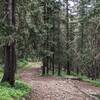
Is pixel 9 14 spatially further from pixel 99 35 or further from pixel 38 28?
pixel 99 35

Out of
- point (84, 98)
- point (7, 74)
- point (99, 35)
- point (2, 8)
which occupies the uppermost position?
point (2, 8)

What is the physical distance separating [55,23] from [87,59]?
6423 millimetres

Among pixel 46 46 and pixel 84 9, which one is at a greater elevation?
pixel 84 9

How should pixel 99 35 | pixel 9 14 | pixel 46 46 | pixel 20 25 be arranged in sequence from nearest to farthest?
pixel 9 14, pixel 20 25, pixel 99 35, pixel 46 46

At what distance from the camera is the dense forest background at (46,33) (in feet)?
50.9

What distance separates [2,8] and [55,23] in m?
18.9

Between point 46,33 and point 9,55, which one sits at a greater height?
point 46,33

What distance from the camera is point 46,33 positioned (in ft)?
99.1

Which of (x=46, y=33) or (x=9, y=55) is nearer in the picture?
(x=9, y=55)

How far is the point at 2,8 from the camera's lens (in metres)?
16.3

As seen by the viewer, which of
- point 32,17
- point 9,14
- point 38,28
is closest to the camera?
point 9,14

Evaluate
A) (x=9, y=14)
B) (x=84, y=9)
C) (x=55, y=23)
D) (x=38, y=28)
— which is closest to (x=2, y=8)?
(x=9, y=14)

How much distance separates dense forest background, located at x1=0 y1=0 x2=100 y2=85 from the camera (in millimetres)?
15500

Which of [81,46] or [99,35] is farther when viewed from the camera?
[81,46]
